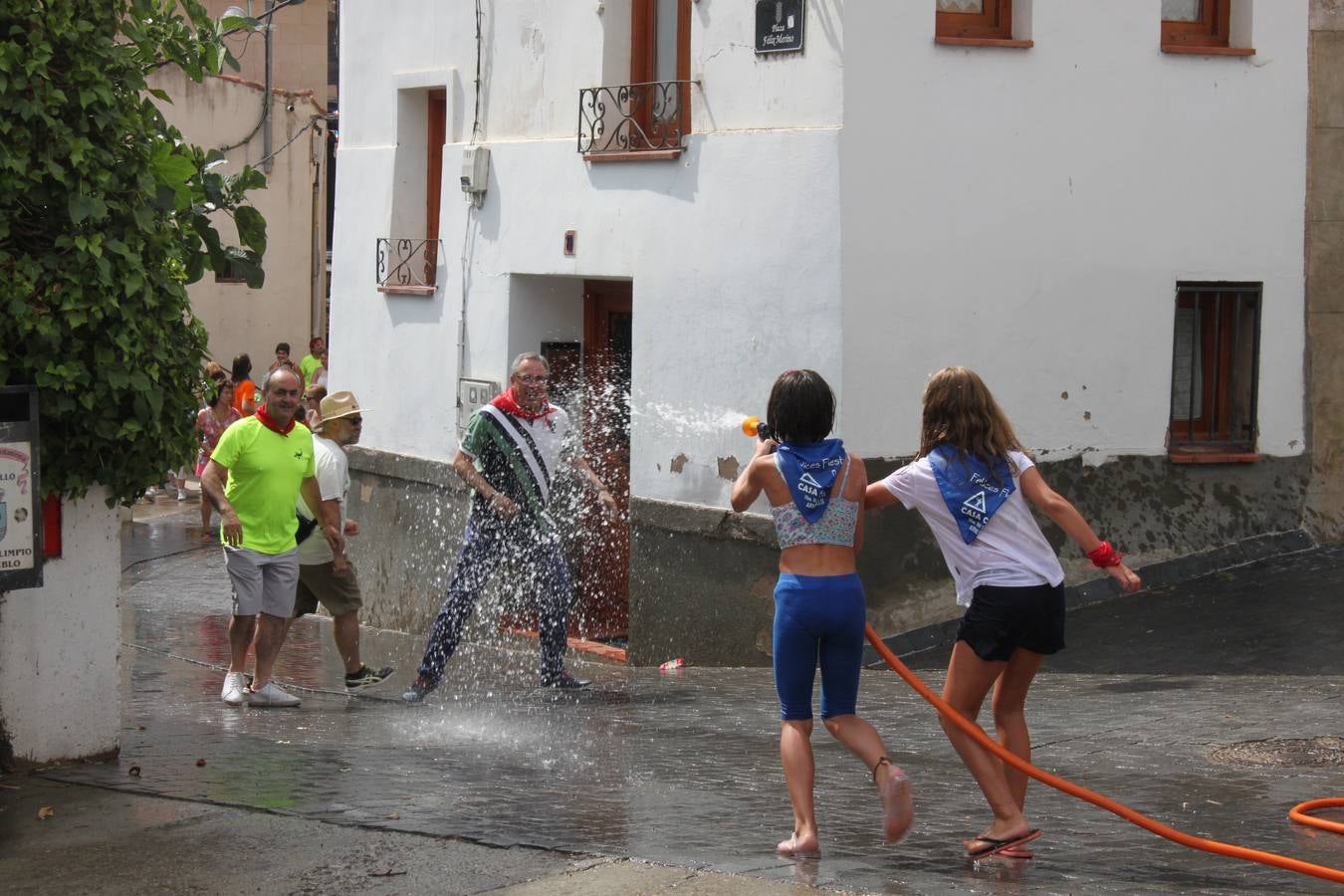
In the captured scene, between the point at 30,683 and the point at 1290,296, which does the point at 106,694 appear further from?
the point at 1290,296

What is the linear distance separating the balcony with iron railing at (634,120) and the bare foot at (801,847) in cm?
698

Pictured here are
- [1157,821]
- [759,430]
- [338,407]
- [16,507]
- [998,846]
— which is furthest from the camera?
[338,407]

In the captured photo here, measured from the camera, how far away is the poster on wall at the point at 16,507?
728 centimetres

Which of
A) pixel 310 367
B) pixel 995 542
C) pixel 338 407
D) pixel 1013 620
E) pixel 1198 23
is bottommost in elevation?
pixel 1013 620

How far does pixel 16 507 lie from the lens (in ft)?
24.0

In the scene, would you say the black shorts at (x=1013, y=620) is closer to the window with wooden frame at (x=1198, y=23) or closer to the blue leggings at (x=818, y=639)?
the blue leggings at (x=818, y=639)

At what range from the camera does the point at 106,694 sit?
802cm

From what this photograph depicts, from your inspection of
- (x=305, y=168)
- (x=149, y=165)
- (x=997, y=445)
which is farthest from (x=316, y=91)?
(x=997, y=445)

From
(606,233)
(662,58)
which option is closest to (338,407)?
(606,233)

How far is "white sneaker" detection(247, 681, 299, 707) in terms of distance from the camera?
1008 cm

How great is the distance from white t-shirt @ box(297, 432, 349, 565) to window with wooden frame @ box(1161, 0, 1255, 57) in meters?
5.91

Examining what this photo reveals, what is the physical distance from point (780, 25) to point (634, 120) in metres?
1.66

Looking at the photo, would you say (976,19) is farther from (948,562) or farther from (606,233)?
(948,562)

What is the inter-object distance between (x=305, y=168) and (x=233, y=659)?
22.6 metres
